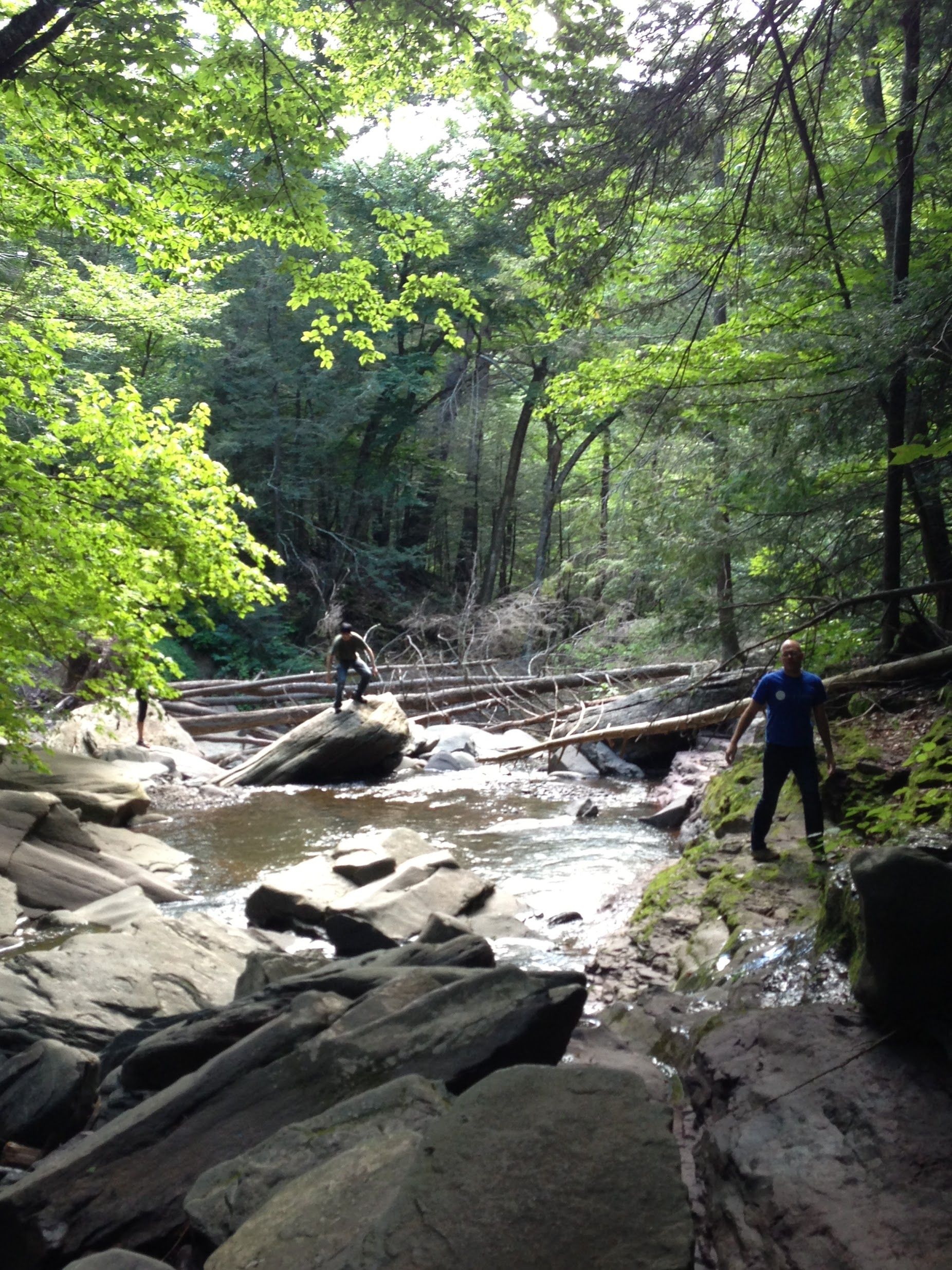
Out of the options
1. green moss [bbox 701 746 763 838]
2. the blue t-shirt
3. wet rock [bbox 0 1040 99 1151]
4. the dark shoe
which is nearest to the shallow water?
green moss [bbox 701 746 763 838]

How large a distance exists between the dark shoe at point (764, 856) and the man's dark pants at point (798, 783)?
0.02 metres

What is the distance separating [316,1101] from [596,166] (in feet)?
15.9

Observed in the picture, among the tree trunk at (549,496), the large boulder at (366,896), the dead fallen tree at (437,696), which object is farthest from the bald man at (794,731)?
the tree trunk at (549,496)

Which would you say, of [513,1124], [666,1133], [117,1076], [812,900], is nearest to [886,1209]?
[666,1133]

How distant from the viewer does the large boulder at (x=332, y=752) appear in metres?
17.0

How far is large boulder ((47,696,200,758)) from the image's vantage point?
15.0 meters

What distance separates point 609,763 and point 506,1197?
1479 cm

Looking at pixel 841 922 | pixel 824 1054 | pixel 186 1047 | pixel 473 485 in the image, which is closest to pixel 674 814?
pixel 841 922

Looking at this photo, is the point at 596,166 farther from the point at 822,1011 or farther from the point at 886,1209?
the point at 886,1209

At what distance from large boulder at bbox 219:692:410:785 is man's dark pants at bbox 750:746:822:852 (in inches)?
410

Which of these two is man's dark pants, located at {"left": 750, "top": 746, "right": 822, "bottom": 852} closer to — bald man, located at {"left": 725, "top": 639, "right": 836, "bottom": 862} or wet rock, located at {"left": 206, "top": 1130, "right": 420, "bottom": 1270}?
bald man, located at {"left": 725, "top": 639, "right": 836, "bottom": 862}

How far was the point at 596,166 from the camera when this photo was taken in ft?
15.3

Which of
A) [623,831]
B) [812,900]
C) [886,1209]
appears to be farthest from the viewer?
[623,831]

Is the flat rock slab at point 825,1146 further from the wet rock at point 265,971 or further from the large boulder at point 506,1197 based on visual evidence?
the wet rock at point 265,971
